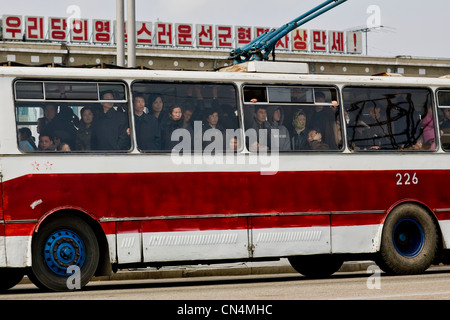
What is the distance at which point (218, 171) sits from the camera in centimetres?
1427

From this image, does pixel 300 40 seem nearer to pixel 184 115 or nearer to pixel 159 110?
pixel 184 115

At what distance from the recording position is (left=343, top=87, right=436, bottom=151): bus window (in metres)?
15.4

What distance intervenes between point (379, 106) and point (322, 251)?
2.61 meters

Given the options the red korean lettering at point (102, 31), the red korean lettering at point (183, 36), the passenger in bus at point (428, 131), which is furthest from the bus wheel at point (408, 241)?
the red korean lettering at point (183, 36)

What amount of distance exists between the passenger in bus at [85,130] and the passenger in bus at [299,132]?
3155mm

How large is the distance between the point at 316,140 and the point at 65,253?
14.1ft

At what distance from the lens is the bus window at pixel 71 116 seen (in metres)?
13.1

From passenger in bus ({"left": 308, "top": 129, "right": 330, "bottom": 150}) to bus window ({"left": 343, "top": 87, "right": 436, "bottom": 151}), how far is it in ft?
1.49

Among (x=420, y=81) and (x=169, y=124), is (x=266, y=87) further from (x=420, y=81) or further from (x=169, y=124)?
(x=420, y=81)

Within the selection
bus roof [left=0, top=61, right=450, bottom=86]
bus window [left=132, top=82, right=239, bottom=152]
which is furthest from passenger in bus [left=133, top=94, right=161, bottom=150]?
bus roof [left=0, top=61, right=450, bottom=86]

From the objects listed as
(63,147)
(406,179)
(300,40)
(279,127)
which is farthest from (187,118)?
(300,40)

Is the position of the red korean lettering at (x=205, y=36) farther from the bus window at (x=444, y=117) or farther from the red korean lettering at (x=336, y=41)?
the bus window at (x=444, y=117)

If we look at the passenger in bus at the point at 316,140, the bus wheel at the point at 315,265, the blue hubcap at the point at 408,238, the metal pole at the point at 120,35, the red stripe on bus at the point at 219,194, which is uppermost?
the metal pole at the point at 120,35
